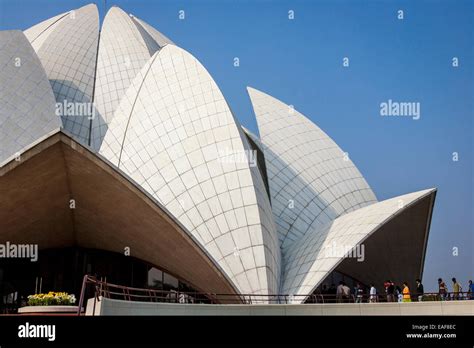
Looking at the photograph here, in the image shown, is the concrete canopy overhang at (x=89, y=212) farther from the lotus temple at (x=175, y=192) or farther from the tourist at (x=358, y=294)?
the tourist at (x=358, y=294)

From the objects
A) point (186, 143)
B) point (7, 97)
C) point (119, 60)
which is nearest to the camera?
point (186, 143)

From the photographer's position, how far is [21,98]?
25.3 meters

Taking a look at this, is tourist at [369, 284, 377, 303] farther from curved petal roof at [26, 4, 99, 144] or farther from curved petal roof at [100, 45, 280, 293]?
curved petal roof at [26, 4, 99, 144]

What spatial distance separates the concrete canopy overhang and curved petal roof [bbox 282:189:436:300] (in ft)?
8.57

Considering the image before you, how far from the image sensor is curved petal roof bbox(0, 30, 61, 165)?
945 inches

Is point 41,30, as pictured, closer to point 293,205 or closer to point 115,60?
point 115,60

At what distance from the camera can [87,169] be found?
1734 cm

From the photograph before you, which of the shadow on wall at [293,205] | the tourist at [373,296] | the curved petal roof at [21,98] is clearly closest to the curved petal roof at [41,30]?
the curved petal roof at [21,98]

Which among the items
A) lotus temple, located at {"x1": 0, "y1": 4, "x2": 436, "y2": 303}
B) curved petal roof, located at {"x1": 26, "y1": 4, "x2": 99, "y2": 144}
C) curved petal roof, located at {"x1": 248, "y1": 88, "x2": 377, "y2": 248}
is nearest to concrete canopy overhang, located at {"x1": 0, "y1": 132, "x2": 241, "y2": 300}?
lotus temple, located at {"x1": 0, "y1": 4, "x2": 436, "y2": 303}

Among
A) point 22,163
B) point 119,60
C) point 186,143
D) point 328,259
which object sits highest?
point 119,60

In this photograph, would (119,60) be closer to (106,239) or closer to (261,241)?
(106,239)

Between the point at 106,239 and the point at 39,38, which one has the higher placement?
the point at 39,38

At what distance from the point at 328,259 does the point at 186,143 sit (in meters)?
6.86
